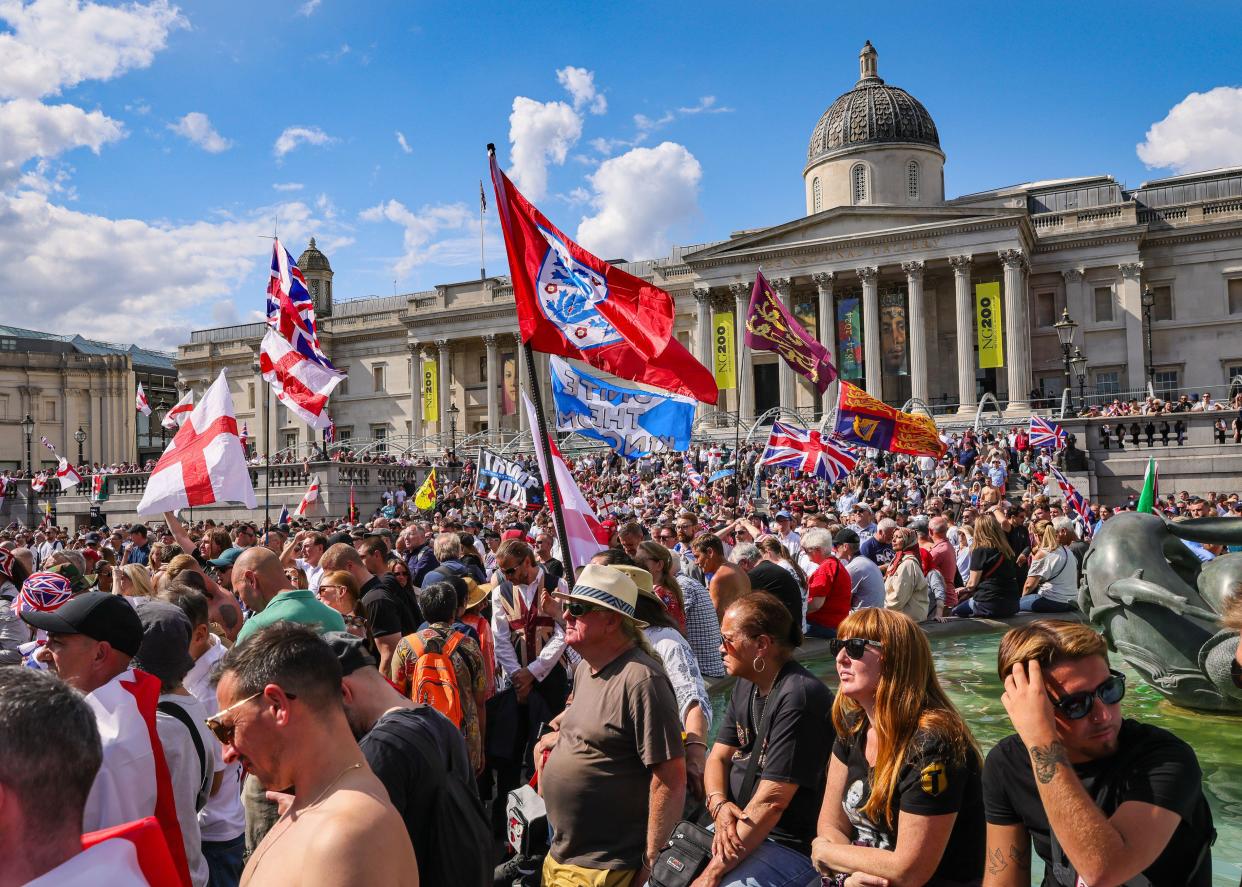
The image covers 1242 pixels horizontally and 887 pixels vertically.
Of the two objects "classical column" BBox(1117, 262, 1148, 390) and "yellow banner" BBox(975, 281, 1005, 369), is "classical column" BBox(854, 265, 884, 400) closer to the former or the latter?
"yellow banner" BBox(975, 281, 1005, 369)

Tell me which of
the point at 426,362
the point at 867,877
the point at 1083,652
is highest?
the point at 426,362

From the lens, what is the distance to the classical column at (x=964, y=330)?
141ft

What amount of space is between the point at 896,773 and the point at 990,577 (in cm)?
853

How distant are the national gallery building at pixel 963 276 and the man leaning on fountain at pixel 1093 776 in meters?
38.9

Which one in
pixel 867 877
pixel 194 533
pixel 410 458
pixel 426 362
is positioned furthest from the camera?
pixel 426 362

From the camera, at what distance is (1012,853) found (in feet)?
9.37

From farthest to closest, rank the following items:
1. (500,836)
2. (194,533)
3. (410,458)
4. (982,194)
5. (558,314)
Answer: (982,194), (410,458), (194,533), (558,314), (500,836)

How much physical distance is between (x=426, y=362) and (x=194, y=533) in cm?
4095

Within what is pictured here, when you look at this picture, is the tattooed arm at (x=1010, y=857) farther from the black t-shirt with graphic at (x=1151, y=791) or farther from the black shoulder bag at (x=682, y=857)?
the black shoulder bag at (x=682, y=857)

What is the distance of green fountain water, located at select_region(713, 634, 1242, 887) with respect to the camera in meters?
5.80

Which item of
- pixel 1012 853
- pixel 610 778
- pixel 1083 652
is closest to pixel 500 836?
pixel 610 778

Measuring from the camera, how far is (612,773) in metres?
3.79

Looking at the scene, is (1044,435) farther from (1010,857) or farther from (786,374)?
(786,374)

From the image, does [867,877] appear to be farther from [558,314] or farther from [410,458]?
[410,458]
